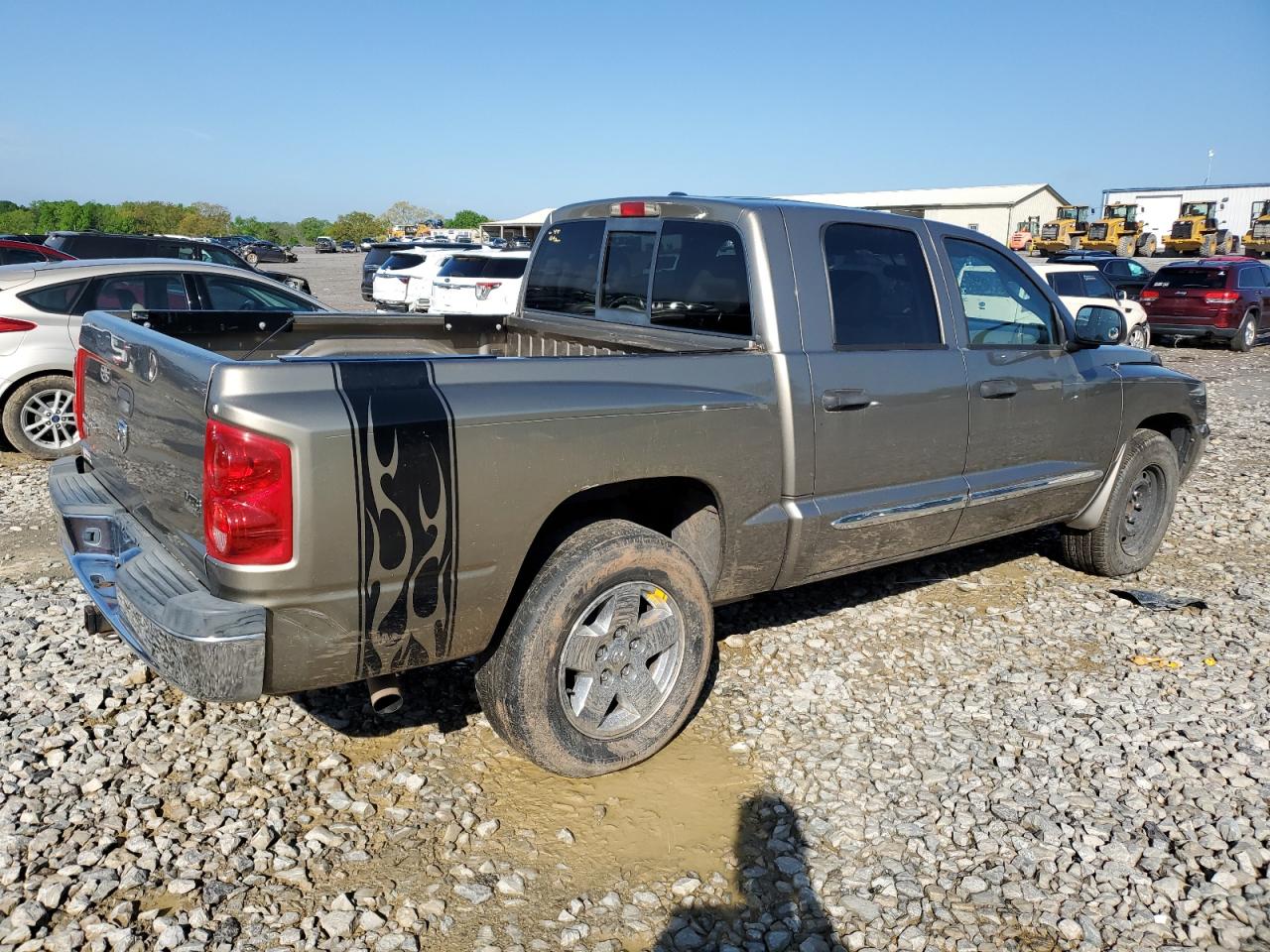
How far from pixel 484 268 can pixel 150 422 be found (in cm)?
1454

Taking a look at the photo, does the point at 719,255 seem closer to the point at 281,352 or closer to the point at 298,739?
the point at 281,352

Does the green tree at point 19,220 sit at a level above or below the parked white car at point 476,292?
above

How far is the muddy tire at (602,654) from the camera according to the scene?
3.28 meters

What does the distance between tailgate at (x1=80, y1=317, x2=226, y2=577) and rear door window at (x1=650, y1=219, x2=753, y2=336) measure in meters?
1.97

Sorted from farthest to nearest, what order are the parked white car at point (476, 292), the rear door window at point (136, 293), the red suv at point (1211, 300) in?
1. the red suv at point (1211, 300)
2. the parked white car at point (476, 292)
3. the rear door window at point (136, 293)

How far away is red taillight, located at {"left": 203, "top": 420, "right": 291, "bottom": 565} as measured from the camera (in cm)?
265

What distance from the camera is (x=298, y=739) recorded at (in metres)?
3.75

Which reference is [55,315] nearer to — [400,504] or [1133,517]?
[400,504]

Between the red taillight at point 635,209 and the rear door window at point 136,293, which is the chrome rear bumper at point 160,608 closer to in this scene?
the red taillight at point 635,209

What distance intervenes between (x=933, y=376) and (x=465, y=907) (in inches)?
112

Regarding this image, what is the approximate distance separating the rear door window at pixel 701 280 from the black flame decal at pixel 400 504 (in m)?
1.49

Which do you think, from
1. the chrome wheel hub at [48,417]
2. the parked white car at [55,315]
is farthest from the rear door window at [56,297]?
the chrome wheel hub at [48,417]

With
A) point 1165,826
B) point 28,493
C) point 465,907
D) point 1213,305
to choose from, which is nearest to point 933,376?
point 1165,826

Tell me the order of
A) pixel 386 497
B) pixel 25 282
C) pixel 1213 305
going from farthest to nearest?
pixel 1213 305
pixel 25 282
pixel 386 497
